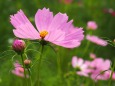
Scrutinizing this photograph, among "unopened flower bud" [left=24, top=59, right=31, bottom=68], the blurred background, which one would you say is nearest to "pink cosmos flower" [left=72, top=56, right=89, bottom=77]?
"unopened flower bud" [left=24, top=59, right=31, bottom=68]

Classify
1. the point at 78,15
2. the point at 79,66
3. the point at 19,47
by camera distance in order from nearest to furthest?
1. the point at 19,47
2. the point at 79,66
3. the point at 78,15

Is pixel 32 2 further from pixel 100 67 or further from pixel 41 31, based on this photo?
pixel 41 31

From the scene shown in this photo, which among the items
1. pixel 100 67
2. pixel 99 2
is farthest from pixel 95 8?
pixel 100 67

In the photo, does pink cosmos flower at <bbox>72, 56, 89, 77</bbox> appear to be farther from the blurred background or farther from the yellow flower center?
the blurred background

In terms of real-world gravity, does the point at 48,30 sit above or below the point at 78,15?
below

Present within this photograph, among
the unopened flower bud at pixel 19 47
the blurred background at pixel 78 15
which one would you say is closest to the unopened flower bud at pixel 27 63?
the unopened flower bud at pixel 19 47

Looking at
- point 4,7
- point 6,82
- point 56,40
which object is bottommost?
point 6,82

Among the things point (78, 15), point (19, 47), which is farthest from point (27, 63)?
point (78, 15)

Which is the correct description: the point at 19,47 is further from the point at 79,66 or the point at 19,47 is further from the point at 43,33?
the point at 79,66
